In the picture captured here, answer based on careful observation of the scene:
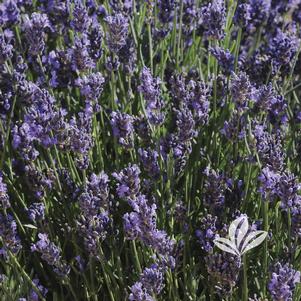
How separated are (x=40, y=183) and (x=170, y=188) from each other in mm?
556

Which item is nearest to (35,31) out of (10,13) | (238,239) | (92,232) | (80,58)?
(80,58)

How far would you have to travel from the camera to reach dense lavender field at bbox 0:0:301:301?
2.29 m

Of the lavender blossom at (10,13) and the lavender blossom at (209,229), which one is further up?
the lavender blossom at (10,13)

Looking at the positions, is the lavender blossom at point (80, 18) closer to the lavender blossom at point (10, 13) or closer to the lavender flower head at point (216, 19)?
the lavender blossom at point (10, 13)

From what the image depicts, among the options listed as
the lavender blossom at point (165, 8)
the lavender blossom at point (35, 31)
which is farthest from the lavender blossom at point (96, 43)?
the lavender blossom at point (165, 8)

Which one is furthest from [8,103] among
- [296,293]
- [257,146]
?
[296,293]

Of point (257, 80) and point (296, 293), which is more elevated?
point (257, 80)

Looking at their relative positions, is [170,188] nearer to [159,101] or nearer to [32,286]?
[159,101]

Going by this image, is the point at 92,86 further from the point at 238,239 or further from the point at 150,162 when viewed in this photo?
the point at 238,239

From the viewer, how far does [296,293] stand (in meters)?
2.50

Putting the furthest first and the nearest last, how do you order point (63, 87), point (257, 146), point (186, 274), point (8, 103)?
point (63, 87)
point (8, 103)
point (186, 274)
point (257, 146)

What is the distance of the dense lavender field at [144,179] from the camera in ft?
7.50

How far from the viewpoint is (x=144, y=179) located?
2768 mm

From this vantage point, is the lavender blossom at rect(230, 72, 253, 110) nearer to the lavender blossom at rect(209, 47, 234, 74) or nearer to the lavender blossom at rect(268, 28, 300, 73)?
the lavender blossom at rect(209, 47, 234, 74)
